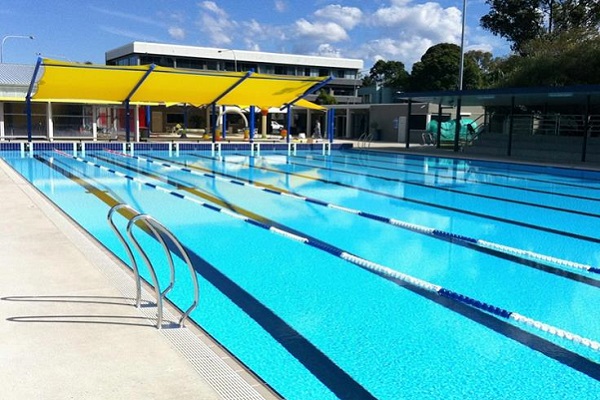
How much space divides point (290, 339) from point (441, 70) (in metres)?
61.7

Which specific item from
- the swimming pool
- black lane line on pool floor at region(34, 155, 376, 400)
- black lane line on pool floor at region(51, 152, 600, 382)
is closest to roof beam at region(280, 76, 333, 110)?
the swimming pool

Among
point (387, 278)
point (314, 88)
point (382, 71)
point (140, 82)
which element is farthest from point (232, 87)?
point (382, 71)

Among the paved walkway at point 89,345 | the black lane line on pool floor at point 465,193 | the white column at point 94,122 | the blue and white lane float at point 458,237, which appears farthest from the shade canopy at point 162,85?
the paved walkway at point 89,345

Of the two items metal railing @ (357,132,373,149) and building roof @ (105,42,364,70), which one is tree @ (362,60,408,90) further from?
metal railing @ (357,132,373,149)

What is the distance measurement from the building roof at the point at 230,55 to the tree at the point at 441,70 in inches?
703

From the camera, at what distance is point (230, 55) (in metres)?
71.6

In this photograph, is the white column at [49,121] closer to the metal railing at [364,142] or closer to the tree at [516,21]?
the metal railing at [364,142]

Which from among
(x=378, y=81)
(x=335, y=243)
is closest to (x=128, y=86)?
(x=335, y=243)

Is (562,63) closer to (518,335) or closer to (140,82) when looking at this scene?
(140,82)

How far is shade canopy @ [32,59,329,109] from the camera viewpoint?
2225 centimetres

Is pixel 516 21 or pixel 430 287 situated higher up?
pixel 516 21

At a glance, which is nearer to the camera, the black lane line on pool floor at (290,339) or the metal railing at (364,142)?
the black lane line on pool floor at (290,339)

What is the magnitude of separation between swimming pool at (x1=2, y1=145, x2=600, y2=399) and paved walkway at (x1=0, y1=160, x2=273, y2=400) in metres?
0.60

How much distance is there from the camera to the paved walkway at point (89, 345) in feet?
10.1
